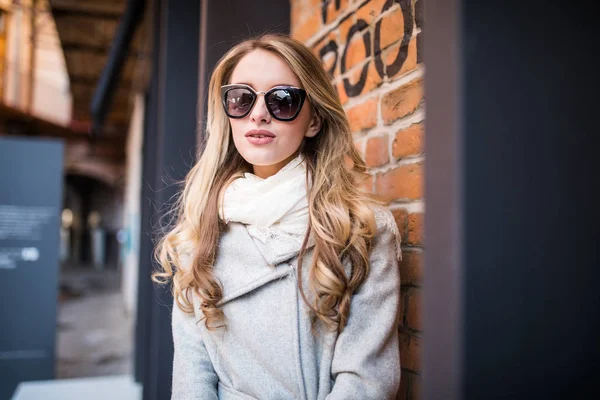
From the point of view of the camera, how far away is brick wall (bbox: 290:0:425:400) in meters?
1.47

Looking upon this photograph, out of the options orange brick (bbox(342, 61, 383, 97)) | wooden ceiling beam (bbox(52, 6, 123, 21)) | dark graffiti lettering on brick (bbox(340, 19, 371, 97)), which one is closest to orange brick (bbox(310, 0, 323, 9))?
dark graffiti lettering on brick (bbox(340, 19, 371, 97))

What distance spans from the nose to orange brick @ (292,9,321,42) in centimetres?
97

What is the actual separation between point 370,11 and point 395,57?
27 centimetres

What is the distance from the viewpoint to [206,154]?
156cm

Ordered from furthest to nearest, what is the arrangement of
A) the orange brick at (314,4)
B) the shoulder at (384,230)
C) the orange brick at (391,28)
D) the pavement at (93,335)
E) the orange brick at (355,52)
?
1. the pavement at (93,335)
2. the orange brick at (314,4)
3. the orange brick at (355,52)
4. the orange brick at (391,28)
5. the shoulder at (384,230)

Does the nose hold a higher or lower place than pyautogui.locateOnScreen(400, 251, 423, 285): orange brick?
higher

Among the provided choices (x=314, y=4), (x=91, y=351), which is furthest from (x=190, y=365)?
(x=91, y=351)

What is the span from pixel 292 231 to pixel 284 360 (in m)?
0.34

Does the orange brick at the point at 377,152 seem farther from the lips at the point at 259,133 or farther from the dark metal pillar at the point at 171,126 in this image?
the dark metal pillar at the point at 171,126

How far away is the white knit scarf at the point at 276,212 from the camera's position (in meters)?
1.31

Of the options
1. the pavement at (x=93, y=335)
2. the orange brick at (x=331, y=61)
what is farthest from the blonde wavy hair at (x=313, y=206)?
the pavement at (x=93, y=335)

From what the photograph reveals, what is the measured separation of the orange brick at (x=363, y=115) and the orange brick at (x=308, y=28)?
0.51m

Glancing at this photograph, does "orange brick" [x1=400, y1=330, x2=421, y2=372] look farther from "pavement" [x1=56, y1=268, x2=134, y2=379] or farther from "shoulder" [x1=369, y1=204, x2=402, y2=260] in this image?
"pavement" [x1=56, y1=268, x2=134, y2=379]

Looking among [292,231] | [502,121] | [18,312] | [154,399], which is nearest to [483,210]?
[502,121]
